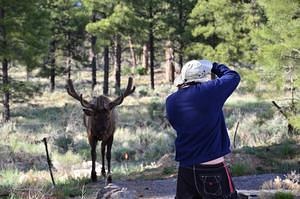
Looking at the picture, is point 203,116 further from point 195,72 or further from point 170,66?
point 170,66

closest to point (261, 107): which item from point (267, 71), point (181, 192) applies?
point (267, 71)

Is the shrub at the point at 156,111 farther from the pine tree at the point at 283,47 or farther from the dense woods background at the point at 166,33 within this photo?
the pine tree at the point at 283,47

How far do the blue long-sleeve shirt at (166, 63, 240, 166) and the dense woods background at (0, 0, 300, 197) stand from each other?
7300mm

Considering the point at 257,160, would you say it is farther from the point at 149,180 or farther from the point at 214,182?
the point at 214,182

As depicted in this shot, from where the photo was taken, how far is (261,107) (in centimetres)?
2681

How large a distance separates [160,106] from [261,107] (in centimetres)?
511

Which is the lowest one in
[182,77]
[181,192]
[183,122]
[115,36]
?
[181,192]

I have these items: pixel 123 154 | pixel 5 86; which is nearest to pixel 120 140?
pixel 123 154

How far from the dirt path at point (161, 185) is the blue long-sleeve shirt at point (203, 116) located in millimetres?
3785

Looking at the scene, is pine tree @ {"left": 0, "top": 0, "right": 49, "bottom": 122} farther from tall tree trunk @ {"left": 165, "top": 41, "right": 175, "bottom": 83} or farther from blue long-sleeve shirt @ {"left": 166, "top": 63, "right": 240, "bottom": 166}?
tall tree trunk @ {"left": 165, "top": 41, "right": 175, "bottom": 83}

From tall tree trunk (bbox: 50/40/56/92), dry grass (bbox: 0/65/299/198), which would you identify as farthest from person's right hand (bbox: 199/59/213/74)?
tall tree trunk (bbox: 50/40/56/92)

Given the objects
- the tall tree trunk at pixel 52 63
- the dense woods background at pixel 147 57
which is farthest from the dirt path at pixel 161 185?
the tall tree trunk at pixel 52 63

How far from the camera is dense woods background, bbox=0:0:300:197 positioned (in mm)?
13547

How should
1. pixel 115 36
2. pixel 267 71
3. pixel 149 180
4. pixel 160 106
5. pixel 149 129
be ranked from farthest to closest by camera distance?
pixel 115 36 → pixel 160 106 → pixel 149 129 → pixel 267 71 → pixel 149 180
